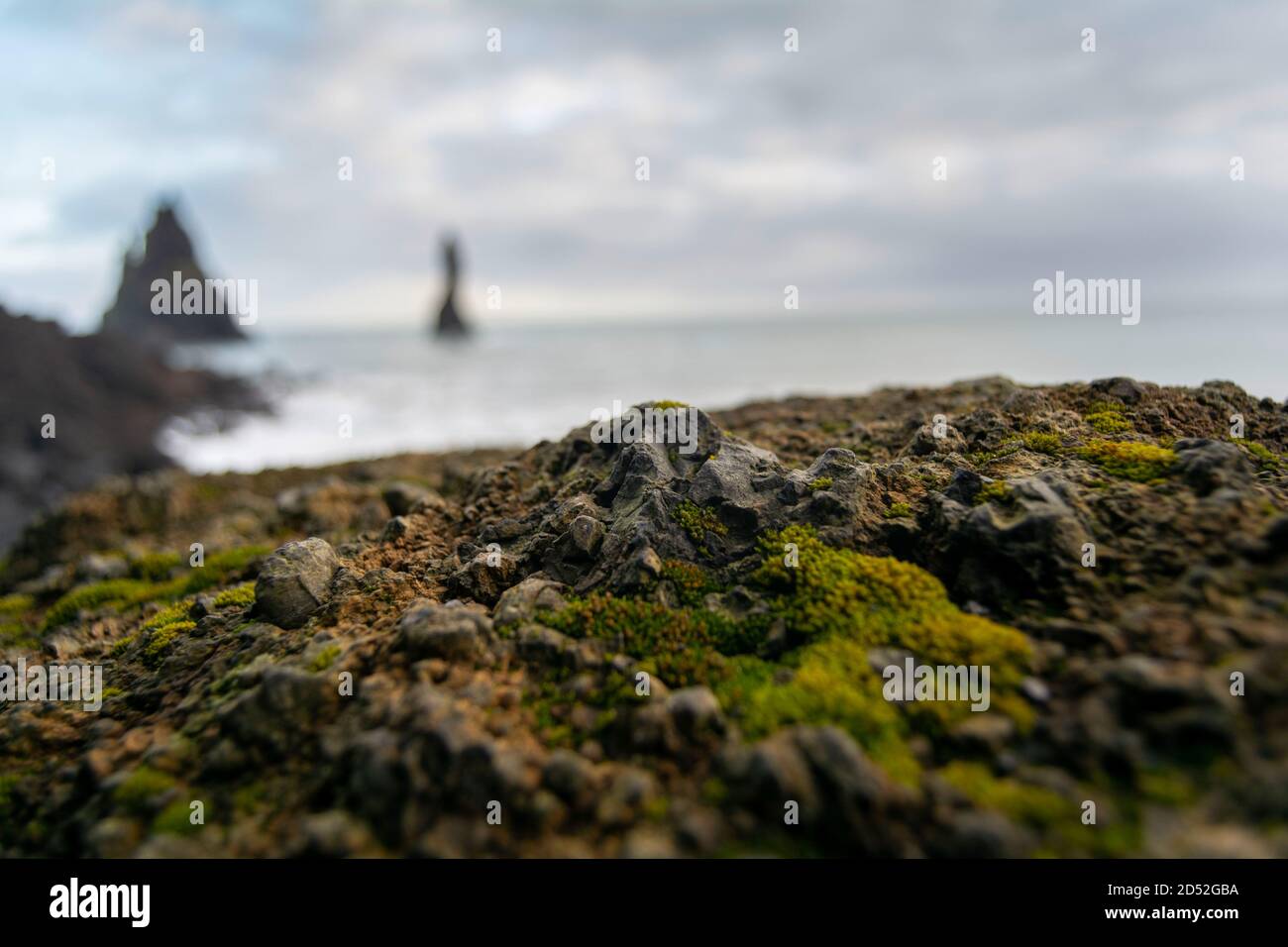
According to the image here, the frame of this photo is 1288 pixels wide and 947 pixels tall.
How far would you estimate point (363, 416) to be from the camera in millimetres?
55031

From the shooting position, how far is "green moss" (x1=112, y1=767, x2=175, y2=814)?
616 cm

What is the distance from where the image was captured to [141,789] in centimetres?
626

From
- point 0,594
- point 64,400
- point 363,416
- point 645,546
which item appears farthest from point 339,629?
point 363,416

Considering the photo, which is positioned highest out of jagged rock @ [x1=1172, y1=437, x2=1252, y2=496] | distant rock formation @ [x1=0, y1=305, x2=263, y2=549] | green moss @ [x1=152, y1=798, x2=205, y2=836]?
distant rock formation @ [x1=0, y1=305, x2=263, y2=549]

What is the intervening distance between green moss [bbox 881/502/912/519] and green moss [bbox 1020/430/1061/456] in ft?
8.38

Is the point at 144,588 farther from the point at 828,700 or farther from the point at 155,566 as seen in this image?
the point at 828,700

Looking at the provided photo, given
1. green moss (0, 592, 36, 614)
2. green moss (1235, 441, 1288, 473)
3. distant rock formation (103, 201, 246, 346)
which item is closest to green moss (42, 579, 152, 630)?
green moss (0, 592, 36, 614)

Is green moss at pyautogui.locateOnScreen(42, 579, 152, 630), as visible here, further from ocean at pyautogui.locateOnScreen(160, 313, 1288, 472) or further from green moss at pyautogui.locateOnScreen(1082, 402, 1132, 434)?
green moss at pyautogui.locateOnScreen(1082, 402, 1132, 434)

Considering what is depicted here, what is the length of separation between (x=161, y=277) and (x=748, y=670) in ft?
484

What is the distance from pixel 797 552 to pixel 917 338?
460ft

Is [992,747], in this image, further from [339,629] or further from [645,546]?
[339,629]

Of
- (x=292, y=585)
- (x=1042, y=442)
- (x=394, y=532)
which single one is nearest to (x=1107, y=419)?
(x=1042, y=442)

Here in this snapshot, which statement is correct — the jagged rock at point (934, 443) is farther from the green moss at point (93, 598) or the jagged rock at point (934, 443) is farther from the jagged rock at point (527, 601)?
the green moss at point (93, 598)

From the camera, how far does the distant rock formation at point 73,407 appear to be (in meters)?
33.3
